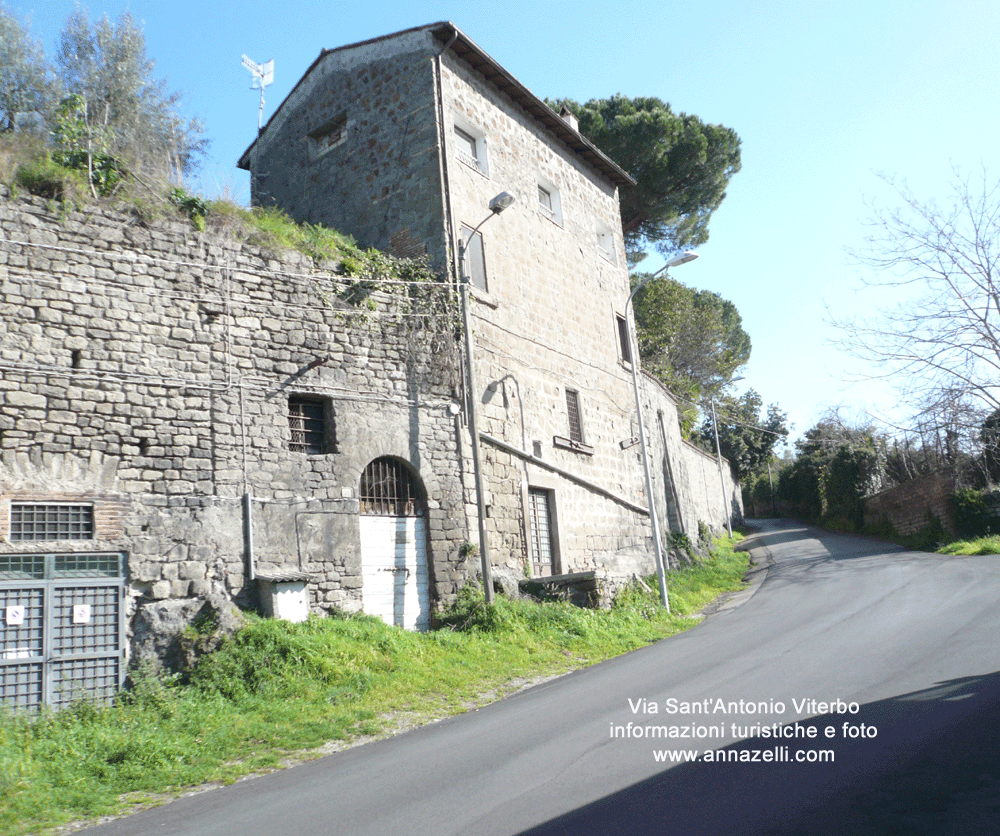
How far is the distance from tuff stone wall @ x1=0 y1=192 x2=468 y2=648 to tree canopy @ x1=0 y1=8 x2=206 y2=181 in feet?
8.88

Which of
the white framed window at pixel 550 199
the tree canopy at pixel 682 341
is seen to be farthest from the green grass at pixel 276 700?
the tree canopy at pixel 682 341

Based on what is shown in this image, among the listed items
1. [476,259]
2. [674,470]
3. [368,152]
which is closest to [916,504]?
[674,470]

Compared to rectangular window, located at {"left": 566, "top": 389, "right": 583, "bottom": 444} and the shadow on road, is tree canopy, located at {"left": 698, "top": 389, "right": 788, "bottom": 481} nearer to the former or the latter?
rectangular window, located at {"left": 566, "top": 389, "right": 583, "bottom": 444}

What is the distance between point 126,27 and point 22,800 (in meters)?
16.8

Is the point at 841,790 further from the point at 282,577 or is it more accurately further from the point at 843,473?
the point at 843,473

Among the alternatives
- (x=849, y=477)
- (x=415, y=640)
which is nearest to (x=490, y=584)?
(x=415, y=640)

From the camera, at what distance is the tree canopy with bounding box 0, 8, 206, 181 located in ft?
46.4

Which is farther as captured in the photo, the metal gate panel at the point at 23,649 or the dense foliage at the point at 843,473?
the dense foliage at the point at 843,473

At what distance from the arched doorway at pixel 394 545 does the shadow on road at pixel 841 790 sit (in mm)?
6084

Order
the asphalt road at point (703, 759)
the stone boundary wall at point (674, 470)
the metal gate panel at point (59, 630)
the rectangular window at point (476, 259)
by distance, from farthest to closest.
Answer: the stone boundary wall at point (674, 470) < the rectangular window at point (476, 259) < the metal gate panel at point (59, 630) < the asphalt road at point (703, 759)

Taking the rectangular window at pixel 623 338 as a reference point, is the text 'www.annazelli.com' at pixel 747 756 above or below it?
below

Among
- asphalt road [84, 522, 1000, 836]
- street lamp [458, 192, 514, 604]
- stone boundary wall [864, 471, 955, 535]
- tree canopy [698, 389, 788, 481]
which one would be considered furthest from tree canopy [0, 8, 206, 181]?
tree canopy [698, 389, 788, 481]

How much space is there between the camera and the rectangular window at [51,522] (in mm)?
8602

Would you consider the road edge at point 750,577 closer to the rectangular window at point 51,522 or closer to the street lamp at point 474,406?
the street lamp at point 474,406
